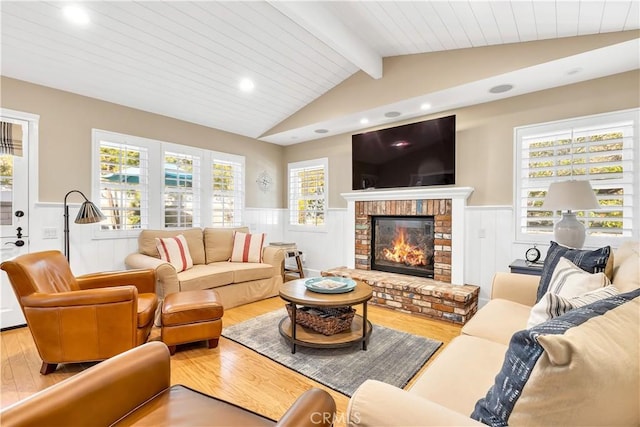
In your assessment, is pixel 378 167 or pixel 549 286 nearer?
pixel 549 286

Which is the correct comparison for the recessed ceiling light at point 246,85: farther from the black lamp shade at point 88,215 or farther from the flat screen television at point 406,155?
the black lamp shade at point 88,215

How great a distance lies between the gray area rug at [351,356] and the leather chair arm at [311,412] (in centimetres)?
110

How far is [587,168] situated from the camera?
3.00 m

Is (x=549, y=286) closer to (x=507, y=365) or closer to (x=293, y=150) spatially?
(x=507, y=365)

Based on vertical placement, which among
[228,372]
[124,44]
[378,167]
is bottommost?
[228,372]

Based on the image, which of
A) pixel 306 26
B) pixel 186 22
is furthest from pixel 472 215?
pixel 186 22

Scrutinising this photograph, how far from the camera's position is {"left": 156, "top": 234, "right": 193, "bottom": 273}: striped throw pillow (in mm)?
3576

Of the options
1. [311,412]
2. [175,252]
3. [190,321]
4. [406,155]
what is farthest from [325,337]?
[406,155]

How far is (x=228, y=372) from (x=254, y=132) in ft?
12.5

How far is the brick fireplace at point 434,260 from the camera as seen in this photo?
3322 mm

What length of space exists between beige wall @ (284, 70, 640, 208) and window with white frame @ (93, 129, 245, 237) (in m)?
3.03

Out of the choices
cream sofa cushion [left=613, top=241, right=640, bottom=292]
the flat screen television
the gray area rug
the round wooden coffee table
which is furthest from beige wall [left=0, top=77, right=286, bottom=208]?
cream sofa cushion [left=613, top=241, right=640, bottom=292]

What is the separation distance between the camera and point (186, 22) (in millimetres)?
2770

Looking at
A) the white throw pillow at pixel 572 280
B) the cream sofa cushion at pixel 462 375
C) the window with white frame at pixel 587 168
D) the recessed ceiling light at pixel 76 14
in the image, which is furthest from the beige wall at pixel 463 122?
the cream sofa cushion at pixel 462 375
